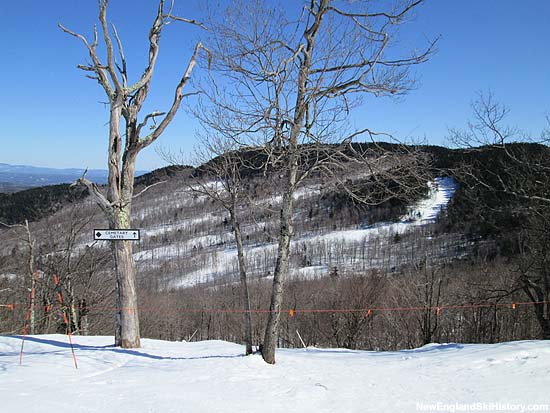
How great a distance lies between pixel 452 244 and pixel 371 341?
237 ft

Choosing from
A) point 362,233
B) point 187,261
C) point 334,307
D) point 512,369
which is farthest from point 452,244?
point 512,369

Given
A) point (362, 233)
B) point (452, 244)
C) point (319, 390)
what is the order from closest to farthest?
point (319, 390)
point (452, 244)
point (362, 233)

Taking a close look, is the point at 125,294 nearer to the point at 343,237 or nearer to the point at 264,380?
the point at 264,380

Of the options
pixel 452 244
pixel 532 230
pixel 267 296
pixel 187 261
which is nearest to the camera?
pixel 532 230

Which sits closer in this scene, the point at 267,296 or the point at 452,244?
the point at 267,296

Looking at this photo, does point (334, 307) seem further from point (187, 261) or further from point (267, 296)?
point (187, 261)

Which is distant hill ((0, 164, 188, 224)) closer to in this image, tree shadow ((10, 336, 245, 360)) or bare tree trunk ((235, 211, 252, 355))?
tree shadow ((10, 336, 245, 360))

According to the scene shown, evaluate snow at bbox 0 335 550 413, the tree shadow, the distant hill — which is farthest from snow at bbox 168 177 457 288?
snow at bbox 0 335 550 413

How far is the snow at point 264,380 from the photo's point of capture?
5.43m

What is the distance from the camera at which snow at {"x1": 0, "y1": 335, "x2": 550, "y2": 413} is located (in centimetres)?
543

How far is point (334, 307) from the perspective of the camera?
33.7 metres

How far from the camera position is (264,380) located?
664cm

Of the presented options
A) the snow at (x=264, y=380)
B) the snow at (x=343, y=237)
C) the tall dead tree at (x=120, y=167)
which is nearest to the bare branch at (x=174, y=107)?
the tall dead tree at (x=120, y=167)

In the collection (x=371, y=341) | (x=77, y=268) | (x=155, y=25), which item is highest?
(x=155, y=25)
